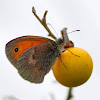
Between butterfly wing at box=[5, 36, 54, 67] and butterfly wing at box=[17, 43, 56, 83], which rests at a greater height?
butterfly wing at box=[5, 36, 54, 67]

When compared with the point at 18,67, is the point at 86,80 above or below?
below

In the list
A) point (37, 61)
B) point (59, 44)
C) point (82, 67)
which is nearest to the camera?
point (82, 67)

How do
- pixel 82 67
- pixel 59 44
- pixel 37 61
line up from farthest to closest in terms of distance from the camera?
pixel 37 61 → pixel 59 44 → pixel 82 67

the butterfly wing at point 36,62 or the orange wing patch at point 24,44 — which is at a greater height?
the orange wing patch at point 24,44

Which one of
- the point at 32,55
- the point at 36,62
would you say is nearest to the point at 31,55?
the point at 32,55

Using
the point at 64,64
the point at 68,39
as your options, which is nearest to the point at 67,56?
the point at 64,64

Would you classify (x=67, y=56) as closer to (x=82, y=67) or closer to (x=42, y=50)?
(x=82, y=67)

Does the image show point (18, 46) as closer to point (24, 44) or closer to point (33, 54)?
point (24, 44)
